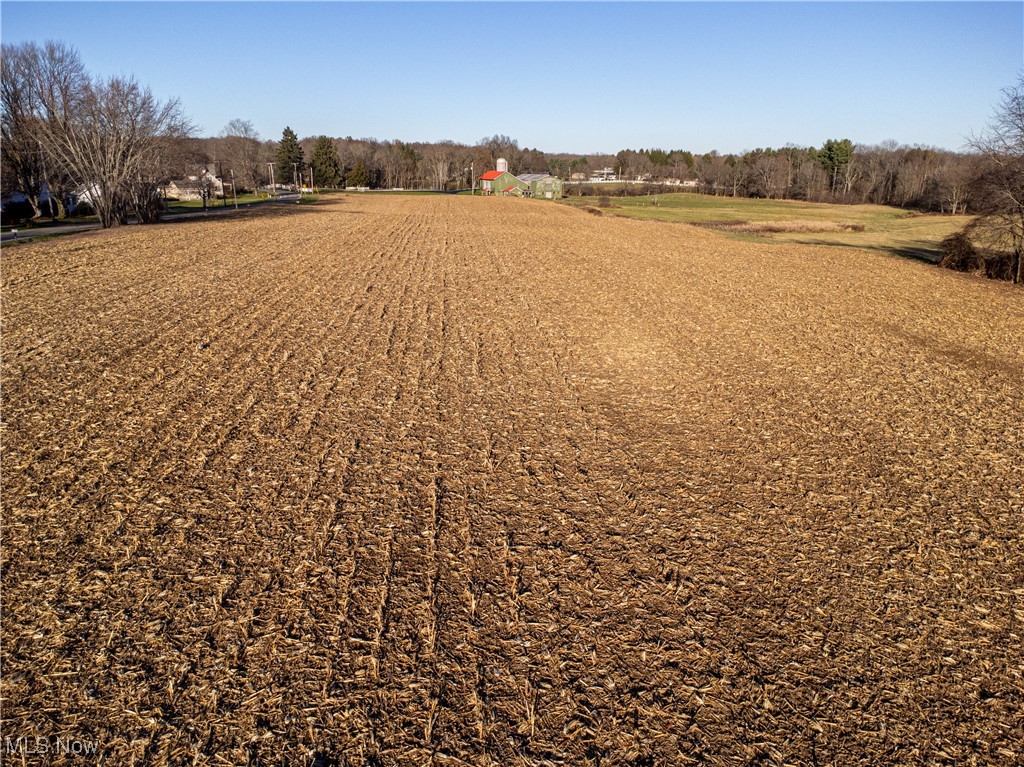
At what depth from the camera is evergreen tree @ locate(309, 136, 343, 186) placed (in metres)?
122

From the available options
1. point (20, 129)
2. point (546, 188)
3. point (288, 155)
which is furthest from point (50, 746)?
point (288, 155)

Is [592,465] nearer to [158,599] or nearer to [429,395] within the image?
[429,395]

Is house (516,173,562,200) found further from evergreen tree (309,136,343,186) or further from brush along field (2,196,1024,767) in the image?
brush along field (2,196,1024,767)

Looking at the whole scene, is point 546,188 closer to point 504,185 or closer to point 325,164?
point 504,185

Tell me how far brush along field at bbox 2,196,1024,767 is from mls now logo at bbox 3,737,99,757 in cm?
2

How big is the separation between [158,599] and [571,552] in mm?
3721

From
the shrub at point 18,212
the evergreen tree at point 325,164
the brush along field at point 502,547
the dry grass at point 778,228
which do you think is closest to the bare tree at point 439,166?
the evergreen tree at point 325,164

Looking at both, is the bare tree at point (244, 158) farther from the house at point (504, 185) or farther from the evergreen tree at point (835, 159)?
the evergreen tree at point (835, 159)

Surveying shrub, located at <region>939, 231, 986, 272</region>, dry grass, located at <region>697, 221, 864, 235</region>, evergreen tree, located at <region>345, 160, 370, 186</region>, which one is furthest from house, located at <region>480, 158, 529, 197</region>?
shrub, located at <region>939, 231, 986, 272</region>

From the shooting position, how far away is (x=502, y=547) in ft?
19.4

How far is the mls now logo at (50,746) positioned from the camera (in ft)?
12.1

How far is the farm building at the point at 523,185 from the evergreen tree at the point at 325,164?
32680 millimetres

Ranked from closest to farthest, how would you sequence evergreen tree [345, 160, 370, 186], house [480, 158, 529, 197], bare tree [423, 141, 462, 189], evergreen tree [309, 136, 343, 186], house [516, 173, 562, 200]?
house [516, 173, 562, 200] → house [480, 158, 529, 197] → evergreen tree [309, 136, 343, 186] → evergreen tree [345, 160, 370, 186] → bare tree [423, 141, 462, 189]

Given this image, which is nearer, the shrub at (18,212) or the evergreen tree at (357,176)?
the shrub at (18,212)
